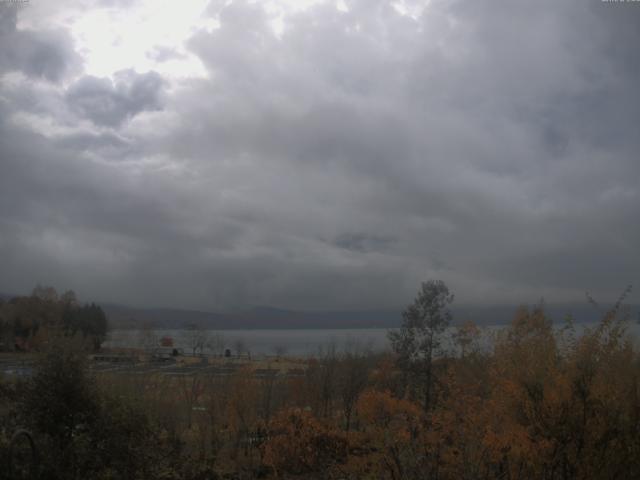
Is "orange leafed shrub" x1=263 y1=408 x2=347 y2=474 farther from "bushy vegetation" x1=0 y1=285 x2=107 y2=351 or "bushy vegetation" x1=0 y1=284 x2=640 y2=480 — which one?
"bushy vegetation" x1=0 y1=285 x2=107 y2=351

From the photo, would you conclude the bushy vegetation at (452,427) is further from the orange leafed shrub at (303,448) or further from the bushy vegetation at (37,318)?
the bushy vegetation at (37,318)

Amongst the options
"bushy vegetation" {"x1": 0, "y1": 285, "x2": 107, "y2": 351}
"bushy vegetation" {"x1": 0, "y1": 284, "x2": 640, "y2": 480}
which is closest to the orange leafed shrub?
"bushy vegetation" {"x1": 0, "y1": 284, "x2": 640, "y2": 480}

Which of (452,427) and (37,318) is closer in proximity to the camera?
(452,427)

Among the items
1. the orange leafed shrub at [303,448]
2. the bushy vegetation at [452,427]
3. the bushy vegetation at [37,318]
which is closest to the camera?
the bushy vegetation at [452,427]

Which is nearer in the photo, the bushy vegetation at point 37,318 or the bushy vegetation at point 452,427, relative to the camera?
the bushy vegetation at point 452,427

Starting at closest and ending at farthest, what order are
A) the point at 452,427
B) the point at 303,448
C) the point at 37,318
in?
the point at 452,427
the point at 303,448
the point at 37,318

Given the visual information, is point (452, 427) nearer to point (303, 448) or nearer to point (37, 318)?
point (303, 448)

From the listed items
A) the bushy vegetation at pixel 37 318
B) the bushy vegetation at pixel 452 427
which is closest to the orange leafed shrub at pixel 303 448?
the bushy vegetation at pixel 452 427

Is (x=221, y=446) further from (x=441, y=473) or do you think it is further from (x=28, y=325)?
(x=28, y=325)

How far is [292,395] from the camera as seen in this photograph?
28641 mm

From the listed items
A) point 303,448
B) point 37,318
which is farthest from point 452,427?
point 37,318

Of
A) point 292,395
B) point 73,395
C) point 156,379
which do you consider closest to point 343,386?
point 292,395

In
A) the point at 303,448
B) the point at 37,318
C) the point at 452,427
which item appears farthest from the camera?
the point at 37,318

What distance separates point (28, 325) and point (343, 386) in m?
51.4
